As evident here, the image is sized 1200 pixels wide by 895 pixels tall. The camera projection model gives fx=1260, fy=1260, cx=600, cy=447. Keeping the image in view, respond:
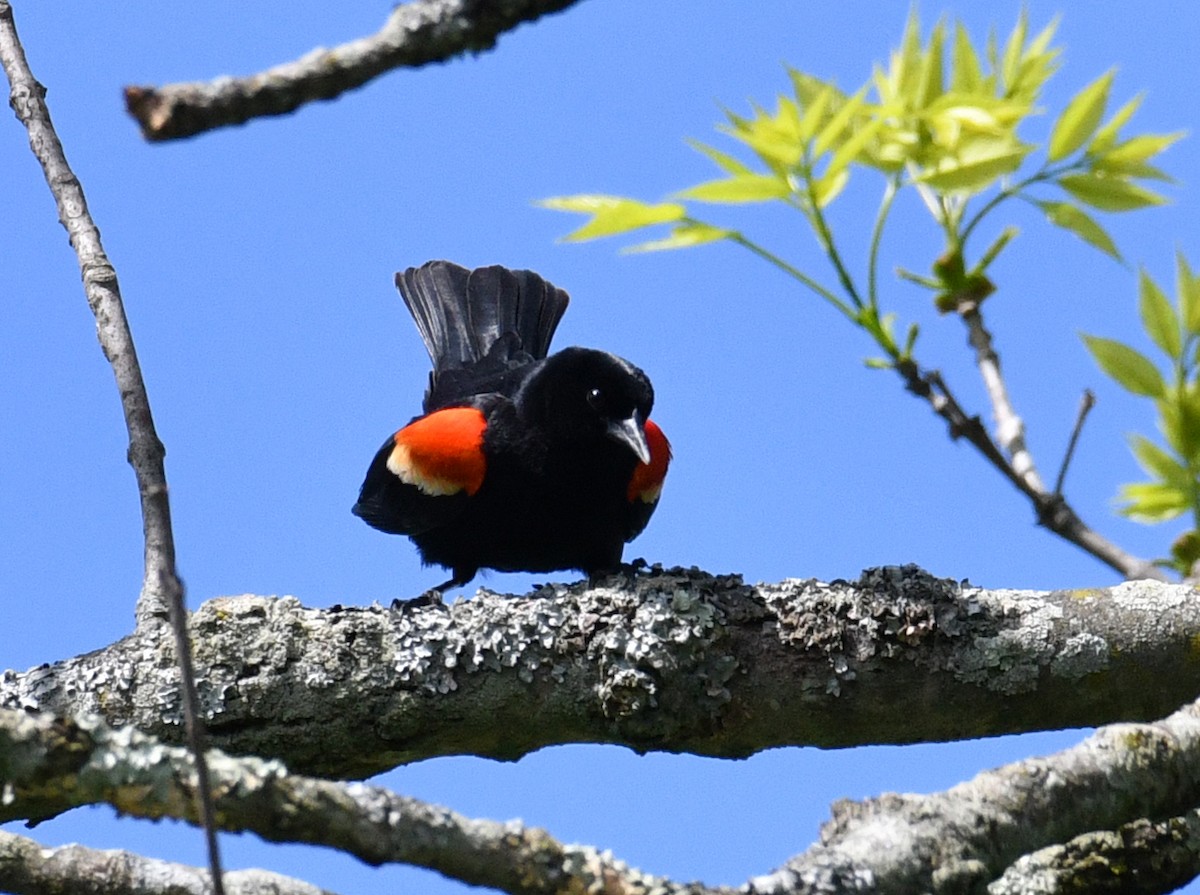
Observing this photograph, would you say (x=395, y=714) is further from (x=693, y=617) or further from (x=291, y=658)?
(x=693, y=617)

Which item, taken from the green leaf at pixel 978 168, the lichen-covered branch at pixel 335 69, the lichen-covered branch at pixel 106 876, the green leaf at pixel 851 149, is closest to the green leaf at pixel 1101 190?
the green leaf at pixel 978 168

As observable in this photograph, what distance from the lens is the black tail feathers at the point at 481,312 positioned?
19.9ft

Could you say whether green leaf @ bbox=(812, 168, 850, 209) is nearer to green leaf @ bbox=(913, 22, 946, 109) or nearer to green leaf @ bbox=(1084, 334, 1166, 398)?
green leaf @ bbox=(913, 22, 946, 109)

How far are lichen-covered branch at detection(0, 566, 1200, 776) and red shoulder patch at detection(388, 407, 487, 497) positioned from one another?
4.98 ft

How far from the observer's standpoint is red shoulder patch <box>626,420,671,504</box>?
15.5ft

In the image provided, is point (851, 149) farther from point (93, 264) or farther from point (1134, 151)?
point (93, 264)

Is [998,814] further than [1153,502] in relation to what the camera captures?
Yes

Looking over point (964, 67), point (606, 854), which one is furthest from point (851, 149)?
point (606, 854)

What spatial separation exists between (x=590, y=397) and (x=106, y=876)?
260 cm

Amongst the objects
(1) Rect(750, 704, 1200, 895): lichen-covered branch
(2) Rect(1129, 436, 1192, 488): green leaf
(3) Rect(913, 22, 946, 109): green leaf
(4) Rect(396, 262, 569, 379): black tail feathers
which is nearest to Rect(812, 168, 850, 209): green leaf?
(3) Rect(913, 22, 946, 109): green leaf

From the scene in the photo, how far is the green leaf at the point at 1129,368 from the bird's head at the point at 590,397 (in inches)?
120

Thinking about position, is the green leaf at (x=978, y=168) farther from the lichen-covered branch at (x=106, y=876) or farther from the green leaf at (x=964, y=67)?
the lichen-covered branch at (x=106, y=876)

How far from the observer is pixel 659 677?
3.02 metres

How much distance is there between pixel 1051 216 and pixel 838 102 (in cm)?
30
